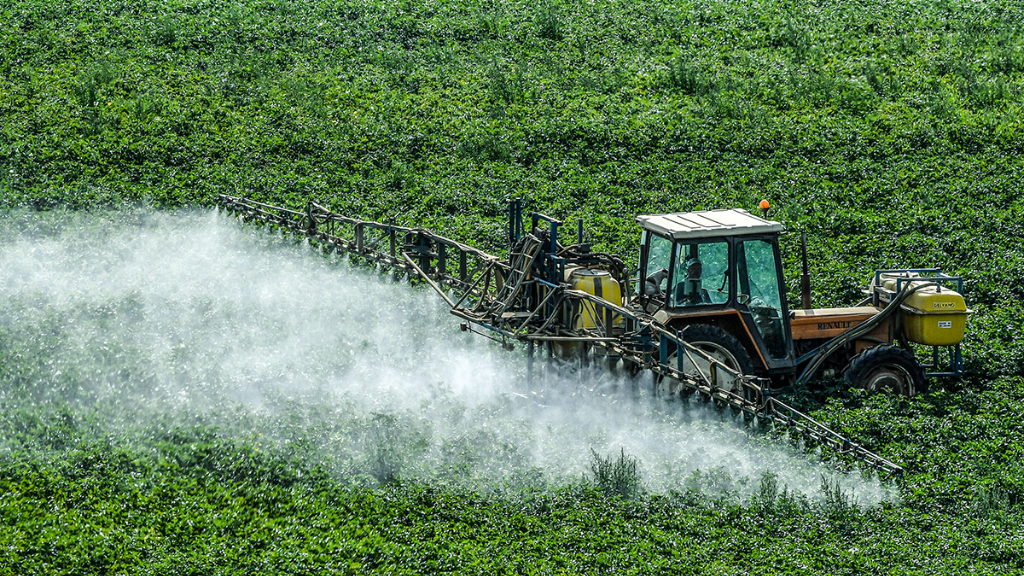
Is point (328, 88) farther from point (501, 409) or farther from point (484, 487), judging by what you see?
point (484, 487)

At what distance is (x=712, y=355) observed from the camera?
1275 cm

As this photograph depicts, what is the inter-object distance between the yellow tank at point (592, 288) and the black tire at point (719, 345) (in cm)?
106

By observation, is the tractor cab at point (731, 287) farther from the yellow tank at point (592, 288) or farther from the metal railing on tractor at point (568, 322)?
the yellow tank at point (592, 288)

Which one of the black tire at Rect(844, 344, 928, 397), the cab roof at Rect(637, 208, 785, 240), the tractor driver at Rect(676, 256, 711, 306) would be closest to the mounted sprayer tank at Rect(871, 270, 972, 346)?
the black tire at Rect(844, 344, 928, 397)

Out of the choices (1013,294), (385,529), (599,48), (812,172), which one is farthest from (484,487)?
(599,48)

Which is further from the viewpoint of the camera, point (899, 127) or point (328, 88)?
point (328, 88)

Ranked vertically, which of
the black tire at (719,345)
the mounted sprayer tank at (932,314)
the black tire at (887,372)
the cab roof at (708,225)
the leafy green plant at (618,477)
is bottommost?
the leafy green plant at (618,477)

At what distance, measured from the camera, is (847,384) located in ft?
43.1

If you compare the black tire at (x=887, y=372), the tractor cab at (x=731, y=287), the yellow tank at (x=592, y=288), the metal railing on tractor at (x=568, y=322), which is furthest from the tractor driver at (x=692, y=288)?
the black tire at (x=887, y=372)

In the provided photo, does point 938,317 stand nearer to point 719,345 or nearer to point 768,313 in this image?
point 768,313

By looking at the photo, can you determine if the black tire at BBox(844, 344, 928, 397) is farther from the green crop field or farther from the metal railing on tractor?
the metal railing on tractor

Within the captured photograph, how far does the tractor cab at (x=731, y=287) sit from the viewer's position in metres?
12.6

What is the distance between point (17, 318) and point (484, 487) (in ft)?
23.0

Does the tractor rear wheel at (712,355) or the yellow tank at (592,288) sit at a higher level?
the yellow tank at (592,288)
